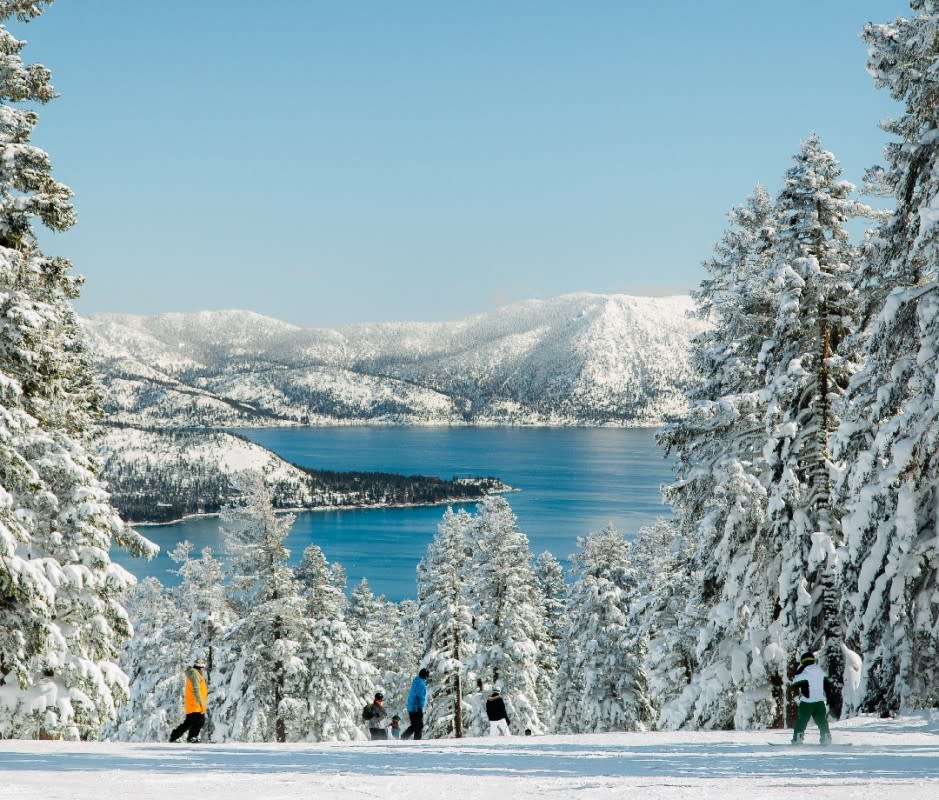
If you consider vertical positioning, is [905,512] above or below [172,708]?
above

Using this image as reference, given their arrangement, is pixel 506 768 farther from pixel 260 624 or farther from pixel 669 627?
Result: pixel 260 624

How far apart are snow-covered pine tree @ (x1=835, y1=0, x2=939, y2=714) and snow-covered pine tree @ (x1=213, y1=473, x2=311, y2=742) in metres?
22.3

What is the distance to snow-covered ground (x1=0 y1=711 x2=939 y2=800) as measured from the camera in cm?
921

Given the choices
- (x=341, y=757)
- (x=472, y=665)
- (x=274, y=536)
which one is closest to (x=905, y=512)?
Result: (x=341, y=757)

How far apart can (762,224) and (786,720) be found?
38.0 feet

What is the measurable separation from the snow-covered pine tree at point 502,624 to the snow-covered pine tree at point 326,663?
5.07m

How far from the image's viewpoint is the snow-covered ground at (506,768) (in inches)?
363

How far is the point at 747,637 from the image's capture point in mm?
19062

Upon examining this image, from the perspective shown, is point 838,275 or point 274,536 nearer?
point 838,275

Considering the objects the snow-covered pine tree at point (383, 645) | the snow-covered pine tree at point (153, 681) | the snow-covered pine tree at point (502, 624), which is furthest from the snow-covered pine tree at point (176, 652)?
the snow-covered pine tree at point (383, 645)

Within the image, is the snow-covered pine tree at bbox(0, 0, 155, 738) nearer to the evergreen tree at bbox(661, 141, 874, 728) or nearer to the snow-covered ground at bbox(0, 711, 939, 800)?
the snow-covered ground at bbox(0, 711, 939, 800)

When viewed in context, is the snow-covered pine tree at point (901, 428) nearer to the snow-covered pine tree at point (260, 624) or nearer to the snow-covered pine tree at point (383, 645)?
the snow-covered pine tree at point (260, 624)

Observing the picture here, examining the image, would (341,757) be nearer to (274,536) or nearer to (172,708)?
(274,536)

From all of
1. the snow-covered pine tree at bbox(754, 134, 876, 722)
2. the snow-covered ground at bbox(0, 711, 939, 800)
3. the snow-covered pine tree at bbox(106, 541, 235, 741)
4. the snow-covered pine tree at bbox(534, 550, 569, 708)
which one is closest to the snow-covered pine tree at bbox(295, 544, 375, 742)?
the snow-covered pine tree at bbox(106, 541, 235, 741)
